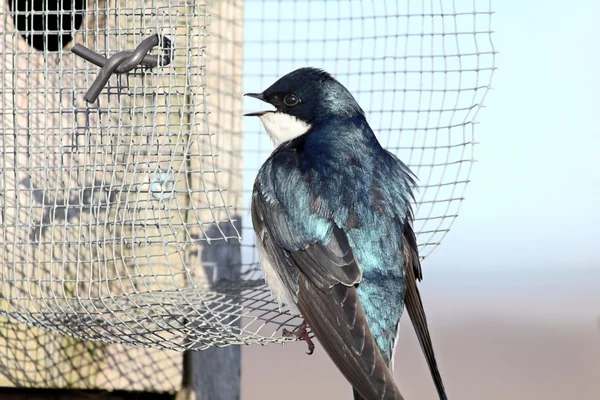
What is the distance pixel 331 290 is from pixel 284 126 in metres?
0.78

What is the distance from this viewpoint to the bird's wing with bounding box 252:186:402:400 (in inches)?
103

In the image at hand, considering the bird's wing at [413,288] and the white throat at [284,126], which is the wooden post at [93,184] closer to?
the white throat at [284,126]

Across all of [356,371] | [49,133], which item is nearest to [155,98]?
[49,133]

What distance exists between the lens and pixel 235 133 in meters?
3.79

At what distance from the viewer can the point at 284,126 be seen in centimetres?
342

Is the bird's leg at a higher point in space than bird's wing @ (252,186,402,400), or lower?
lower

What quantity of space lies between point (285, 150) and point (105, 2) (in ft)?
2.43

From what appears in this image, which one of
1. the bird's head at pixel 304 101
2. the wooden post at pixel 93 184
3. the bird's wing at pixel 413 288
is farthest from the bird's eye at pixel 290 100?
the bird's wing at pixel 413 288

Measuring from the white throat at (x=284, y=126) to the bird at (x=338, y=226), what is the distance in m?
0.04

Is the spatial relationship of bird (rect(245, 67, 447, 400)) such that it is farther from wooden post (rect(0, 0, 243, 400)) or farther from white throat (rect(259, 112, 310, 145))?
wooden post (rect(0, 0, 243, 400))

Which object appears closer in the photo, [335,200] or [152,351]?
[335,200]

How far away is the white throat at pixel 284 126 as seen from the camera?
340cm

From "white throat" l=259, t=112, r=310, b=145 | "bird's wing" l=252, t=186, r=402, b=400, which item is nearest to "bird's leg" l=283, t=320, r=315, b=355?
"bird's wing" l=252, t=186, r=402, b=400

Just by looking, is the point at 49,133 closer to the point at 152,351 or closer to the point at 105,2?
the point at 105,2
